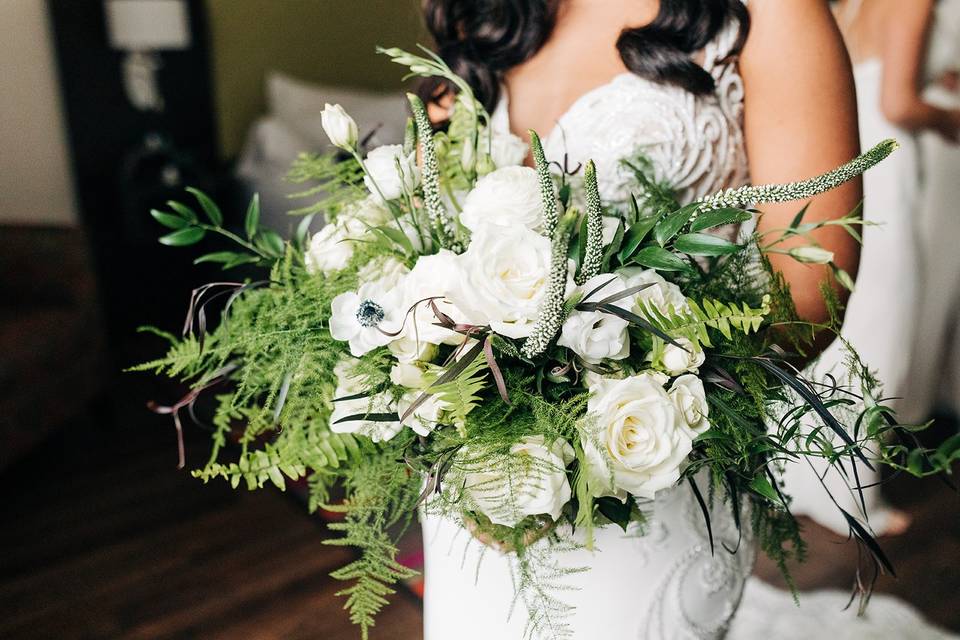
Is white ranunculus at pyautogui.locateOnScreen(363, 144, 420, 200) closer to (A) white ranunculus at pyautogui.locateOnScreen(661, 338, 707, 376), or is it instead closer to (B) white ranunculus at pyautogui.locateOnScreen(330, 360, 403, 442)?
(B) white ranunculus at pyautogui.locateOnScreen(330, 360, 403, 442)

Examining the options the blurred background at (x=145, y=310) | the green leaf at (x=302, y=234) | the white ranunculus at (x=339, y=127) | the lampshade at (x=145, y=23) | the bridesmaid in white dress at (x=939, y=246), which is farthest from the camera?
the lampshade at (x=145, y=23)

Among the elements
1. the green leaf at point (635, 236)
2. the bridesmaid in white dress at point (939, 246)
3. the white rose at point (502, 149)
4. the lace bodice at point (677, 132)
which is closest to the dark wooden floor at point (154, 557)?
the lace bodice at point (677, 132)

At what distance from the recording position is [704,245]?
0.63 meters

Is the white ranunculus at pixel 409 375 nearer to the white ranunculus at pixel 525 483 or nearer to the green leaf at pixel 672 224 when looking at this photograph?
the white ranunculus at pixel 525 483

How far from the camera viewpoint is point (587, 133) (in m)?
1.19

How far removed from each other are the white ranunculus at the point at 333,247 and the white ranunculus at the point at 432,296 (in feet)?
0.41

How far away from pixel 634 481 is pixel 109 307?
363 centimetres

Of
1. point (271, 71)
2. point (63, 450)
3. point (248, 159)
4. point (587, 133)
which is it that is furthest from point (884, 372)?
point (271, 71)

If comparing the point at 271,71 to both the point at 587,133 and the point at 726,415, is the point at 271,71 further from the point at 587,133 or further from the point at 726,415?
the point at 726,415

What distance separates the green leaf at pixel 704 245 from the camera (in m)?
0.63

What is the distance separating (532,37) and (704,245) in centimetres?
80

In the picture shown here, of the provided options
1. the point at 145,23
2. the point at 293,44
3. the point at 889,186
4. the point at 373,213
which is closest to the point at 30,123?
the point at 145,23

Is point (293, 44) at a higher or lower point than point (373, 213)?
lower

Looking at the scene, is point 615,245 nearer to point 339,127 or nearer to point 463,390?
point 463,390
